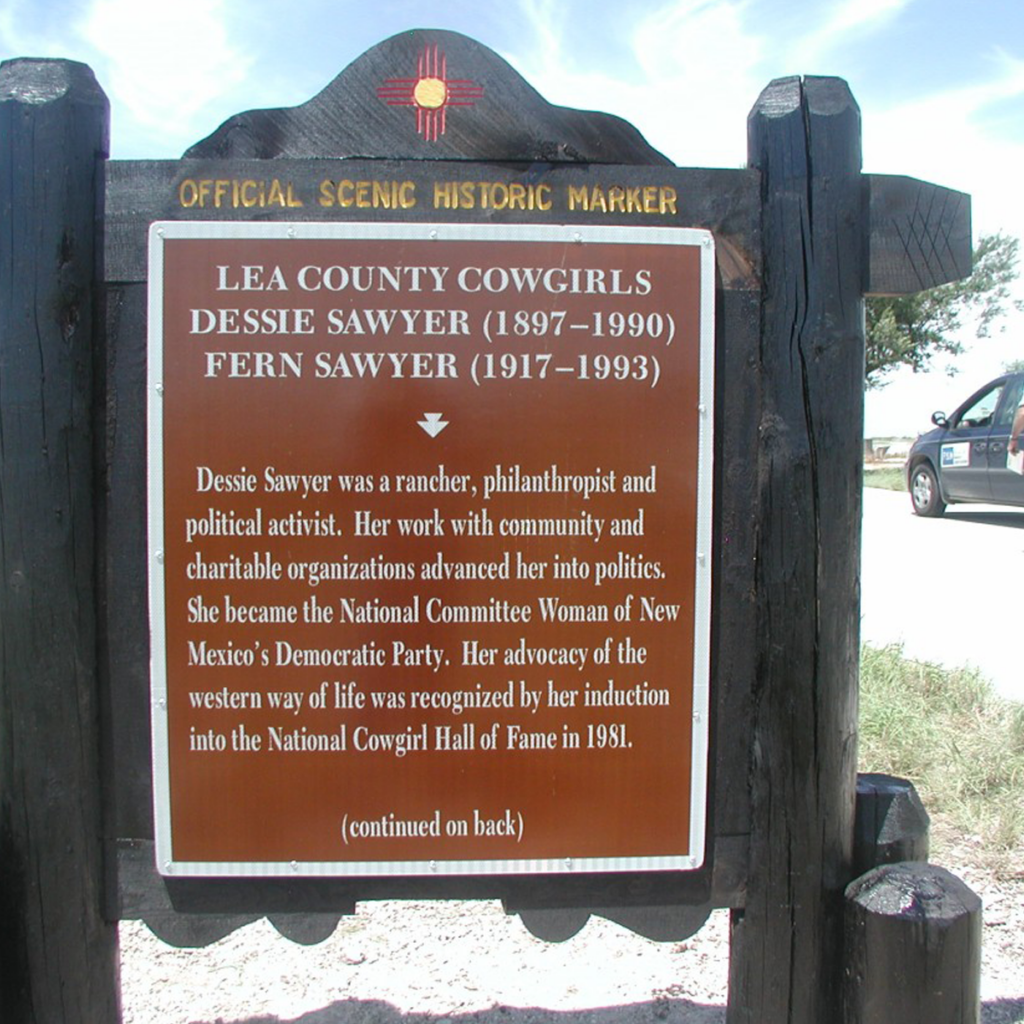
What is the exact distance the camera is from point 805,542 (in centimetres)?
205

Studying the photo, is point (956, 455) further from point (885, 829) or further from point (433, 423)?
point (433, 423)

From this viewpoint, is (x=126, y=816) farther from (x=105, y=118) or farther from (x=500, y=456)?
(x=105, y=118)

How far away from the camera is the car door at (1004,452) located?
468 inches

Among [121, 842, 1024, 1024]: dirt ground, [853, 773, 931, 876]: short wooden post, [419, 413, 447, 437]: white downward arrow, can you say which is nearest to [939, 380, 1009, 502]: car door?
[121, 842, 1024, 1024]: dirt ground

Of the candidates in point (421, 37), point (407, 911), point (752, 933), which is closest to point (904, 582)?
point (407, 911)

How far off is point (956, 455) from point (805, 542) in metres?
12.0

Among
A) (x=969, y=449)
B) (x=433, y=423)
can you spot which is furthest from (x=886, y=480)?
(x=433, y=423)

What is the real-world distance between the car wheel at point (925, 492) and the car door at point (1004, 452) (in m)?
1.25

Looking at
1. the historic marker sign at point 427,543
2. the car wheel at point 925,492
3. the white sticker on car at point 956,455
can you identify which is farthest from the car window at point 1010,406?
the historic marker sign at point 427,543

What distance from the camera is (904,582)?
844 centimetres

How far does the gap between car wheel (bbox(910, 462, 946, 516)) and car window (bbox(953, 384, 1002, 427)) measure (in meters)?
0.87

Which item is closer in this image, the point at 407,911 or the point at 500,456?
the point at 500,456

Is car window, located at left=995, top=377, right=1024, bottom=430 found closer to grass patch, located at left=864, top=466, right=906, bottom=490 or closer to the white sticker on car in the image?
the white sticker on car

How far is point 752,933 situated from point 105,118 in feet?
6.96
